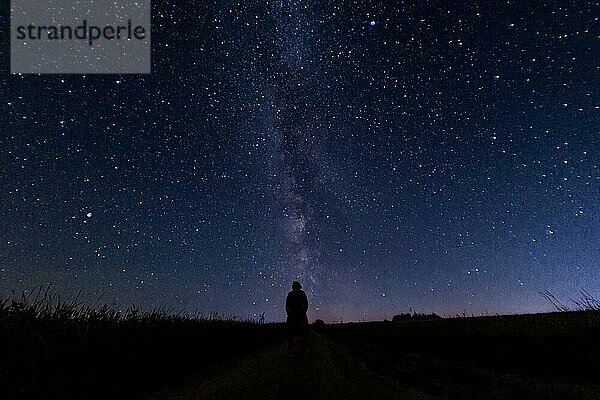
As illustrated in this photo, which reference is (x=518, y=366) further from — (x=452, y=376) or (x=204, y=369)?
(x=204, y=369)

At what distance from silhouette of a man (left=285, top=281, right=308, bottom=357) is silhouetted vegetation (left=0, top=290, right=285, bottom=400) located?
3.05 metres

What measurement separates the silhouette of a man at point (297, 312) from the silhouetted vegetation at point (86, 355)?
305cm

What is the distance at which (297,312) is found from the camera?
45.6ft

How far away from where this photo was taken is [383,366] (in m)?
11.3

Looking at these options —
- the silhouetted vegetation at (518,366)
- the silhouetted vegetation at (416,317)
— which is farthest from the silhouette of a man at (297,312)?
the silhouetted vegetation at (416,317)

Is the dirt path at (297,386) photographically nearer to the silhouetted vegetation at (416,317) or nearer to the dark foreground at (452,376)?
the dark foreground at (452,376)

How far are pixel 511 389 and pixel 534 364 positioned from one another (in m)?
4.62

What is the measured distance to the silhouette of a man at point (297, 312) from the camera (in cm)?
1384

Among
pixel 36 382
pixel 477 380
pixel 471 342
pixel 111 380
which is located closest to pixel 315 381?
pixel 477 380

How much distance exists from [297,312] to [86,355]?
25.1 ft

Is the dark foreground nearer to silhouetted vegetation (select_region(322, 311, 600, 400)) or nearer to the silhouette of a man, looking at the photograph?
silhouetted vegetation (select_region(322, 311, 600, 400))

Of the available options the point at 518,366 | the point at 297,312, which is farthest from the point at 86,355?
the point at 518,366

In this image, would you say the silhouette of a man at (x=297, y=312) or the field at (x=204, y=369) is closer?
the field at (x=204, y=369)

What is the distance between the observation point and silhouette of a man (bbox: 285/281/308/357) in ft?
45.4
